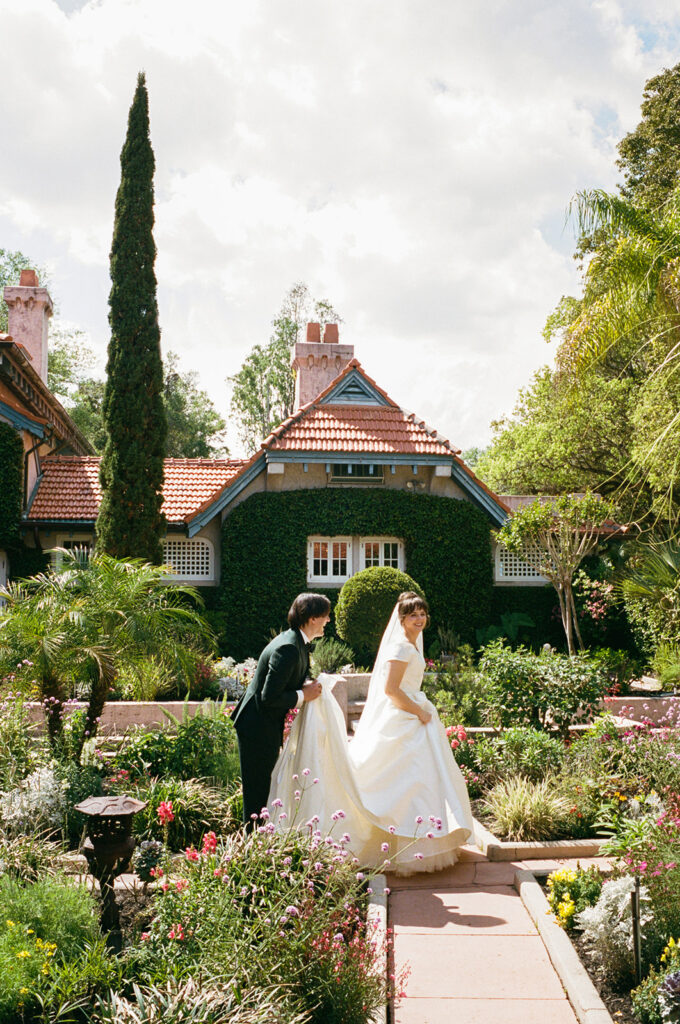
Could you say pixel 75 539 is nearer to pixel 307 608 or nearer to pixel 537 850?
pixel 307 608

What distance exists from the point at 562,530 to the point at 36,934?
12.6m

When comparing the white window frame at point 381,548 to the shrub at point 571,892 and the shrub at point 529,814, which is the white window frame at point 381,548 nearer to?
the shrub at point 529,814

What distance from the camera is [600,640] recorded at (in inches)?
669

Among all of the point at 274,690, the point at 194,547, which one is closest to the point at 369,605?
the point at 194,547

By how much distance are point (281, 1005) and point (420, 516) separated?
14212 millimetres

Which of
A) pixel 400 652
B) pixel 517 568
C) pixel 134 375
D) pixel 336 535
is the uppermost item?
pixel 134 375

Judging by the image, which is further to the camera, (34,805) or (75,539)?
(75,539)

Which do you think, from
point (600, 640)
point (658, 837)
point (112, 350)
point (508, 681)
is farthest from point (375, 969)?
point (600, 640)

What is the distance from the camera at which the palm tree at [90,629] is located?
7.37 m

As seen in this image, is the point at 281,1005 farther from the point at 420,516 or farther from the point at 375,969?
the point at 420,516

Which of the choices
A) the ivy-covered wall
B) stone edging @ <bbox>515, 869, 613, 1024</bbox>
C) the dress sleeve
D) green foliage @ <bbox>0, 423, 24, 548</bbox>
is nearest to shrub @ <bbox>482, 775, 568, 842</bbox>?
stone edging @ <bbox>515, 869, 613, 1024</bbox>

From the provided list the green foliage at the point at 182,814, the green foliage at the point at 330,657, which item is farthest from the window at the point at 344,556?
the green foliage at the point at 182,814

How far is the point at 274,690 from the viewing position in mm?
5262

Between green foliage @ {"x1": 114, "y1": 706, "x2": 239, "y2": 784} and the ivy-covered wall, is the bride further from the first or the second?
the ivy-covered wall
